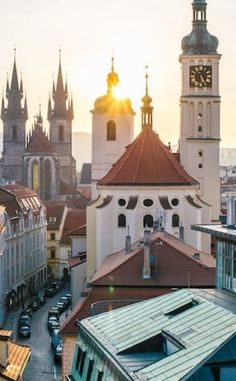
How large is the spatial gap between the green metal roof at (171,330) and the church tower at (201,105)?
46275 millimetres

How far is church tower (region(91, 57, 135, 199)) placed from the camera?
78.9m

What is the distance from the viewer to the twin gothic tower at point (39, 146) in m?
144

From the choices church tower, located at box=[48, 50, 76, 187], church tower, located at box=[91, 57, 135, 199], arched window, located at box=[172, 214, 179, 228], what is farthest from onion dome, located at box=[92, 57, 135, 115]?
church tower, located at box=[48, 50, 76, 187]

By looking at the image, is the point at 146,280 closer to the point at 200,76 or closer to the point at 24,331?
the point at 24,331

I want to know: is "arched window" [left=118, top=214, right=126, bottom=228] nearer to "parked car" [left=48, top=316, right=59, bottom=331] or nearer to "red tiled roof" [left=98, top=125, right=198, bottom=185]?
"red tiled roof" [left=98, top=125, right=198, bottom=185]

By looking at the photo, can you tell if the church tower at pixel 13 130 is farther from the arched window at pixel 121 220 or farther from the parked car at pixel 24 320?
the arched window at pixel 121 220

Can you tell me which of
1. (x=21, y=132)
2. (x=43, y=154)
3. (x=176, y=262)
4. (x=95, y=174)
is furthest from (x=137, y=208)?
(x=21, y=132)

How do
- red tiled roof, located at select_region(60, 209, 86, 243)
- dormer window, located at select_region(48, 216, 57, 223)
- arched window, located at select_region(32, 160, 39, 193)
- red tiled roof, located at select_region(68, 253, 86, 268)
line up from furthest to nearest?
arched window, located at select_region(32, 160, 39, 193), dormer window, located at select_region(48, 216, 57, 223), red tiled roof, located at select_region(60, 209, 86, 243), red tiled roof, located at select_region(68, 253, 86, 268)

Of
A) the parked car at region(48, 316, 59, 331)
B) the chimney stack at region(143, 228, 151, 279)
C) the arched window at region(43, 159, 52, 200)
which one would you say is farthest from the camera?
the arched window at region(43, 159, 52, 200)

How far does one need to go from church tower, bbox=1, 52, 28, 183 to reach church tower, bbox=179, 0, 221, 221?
86804 mm

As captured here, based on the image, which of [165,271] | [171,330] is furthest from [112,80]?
[171,330]

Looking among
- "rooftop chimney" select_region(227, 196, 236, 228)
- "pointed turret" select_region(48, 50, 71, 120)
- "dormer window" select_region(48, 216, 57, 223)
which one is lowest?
"dormer window" select_region(48, 216, 57, 223)

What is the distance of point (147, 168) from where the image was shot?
66438 millimetres

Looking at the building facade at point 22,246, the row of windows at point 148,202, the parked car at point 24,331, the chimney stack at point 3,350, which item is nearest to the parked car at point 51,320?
the parked car at point 24,331
